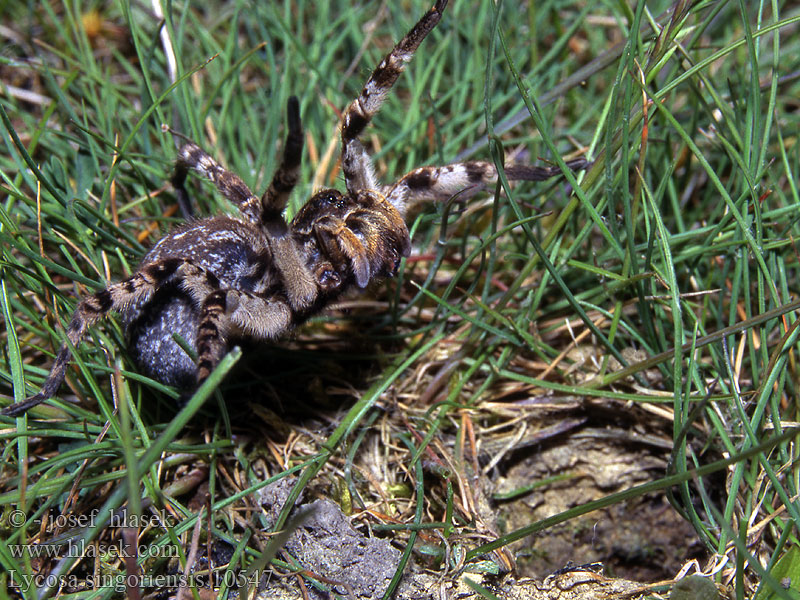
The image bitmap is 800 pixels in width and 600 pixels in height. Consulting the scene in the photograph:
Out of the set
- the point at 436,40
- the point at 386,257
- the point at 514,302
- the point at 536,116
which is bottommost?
the point at 514,302

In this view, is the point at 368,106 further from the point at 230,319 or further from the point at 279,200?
the point at 230,319

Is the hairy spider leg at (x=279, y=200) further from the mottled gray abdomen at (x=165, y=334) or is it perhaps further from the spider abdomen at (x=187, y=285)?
the mottled gray abdomen at (x=165, y=334)

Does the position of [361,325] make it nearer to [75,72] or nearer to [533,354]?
[533,354]

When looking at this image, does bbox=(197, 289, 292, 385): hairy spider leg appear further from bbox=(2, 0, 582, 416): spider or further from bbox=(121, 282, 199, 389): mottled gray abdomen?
Answer: bbox=(121, 282, 199, 389): mottled gray abdomen

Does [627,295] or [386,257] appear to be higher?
[386,257]

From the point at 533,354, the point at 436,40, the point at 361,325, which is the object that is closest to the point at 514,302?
the point at 533,354

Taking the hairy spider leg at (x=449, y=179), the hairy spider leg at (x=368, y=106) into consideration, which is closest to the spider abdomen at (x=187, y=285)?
the hairy spider leg at (x=368, y=106)

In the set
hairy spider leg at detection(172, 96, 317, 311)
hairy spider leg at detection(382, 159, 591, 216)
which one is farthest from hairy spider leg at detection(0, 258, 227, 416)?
hairy spider leg at detection(382, 159, 591, 216)
